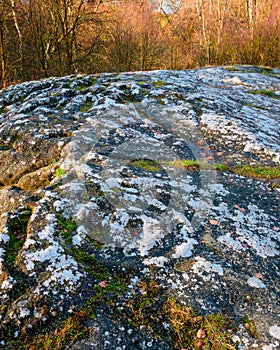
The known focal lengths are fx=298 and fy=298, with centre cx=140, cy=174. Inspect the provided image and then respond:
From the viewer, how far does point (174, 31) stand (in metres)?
14.4

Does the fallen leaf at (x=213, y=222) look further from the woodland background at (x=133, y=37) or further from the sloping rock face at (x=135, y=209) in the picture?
the woodland background at (x=133, y=37)

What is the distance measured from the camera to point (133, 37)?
12648 mm

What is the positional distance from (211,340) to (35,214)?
1797 millimetres

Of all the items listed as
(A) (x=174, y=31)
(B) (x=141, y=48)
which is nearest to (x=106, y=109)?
(B) (x=141, y=48)

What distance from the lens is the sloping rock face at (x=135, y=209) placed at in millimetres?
2109

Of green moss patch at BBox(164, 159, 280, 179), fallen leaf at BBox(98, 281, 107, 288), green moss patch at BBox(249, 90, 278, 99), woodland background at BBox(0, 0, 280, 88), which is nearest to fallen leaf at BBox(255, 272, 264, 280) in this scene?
fallen leaf at BBox(98, 281, 107, 288)

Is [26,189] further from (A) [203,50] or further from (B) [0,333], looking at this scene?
(A) [203,50]

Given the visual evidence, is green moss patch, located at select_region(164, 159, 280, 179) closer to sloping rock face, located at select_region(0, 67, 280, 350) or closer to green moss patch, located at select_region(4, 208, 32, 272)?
sloping rock face, located at select_region(0, 67, 280, 350)

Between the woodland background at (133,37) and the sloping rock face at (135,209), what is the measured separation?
20.4 feet

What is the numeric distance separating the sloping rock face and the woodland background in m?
6.22

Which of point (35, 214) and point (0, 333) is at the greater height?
point (35, 214)

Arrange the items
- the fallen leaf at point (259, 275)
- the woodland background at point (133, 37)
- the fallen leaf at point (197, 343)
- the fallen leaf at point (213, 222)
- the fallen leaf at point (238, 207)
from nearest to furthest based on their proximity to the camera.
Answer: the fallen leaf at point (197, 343) < the fallen leaf at point (259, 275) < the fallen leaf at point (213, 222) < the fallen leaf at point (238, 207) < the woodland background at point (133, 37)

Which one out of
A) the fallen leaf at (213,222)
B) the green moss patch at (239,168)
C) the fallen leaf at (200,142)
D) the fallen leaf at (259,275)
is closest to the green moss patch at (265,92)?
the fallen leaf at (200,142)

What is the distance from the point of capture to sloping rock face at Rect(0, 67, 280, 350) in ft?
6.92
